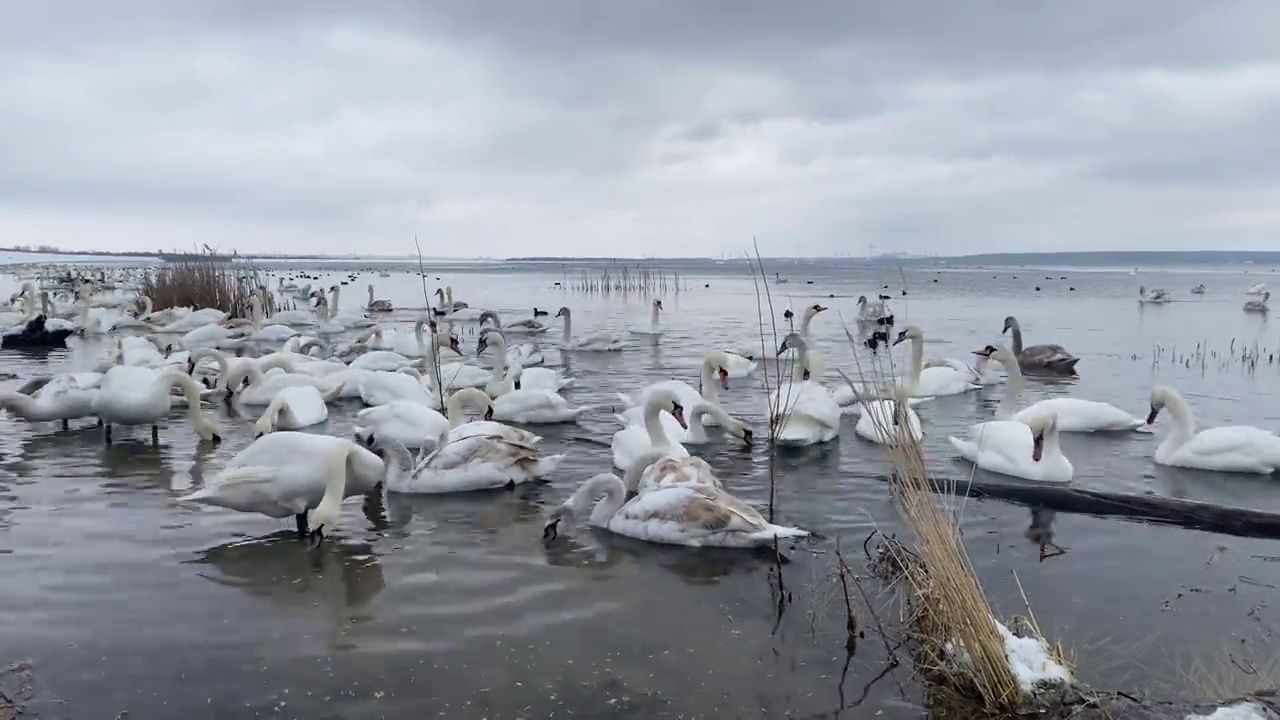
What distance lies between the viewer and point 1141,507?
796 centimetres

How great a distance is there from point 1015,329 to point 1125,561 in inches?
518

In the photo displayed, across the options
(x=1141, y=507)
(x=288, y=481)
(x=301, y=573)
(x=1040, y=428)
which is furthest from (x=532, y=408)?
(x=1141, y=507)

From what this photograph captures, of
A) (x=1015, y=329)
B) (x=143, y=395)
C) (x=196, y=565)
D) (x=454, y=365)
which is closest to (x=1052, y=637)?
(x=196, y=565)

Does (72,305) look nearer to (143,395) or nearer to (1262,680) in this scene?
(143,395)

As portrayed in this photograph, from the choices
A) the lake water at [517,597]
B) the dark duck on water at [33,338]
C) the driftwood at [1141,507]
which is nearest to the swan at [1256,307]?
the lake water at [517,597]

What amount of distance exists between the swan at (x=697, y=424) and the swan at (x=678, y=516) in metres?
2.43

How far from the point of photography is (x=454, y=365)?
16594mm

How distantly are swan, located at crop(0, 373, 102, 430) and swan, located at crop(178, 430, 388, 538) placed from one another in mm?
4644

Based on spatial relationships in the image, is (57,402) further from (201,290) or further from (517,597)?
(201,290)

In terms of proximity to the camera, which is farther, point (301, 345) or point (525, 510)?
point (301, 345)

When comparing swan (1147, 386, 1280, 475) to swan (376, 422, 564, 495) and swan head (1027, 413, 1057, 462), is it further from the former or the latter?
swan (376, 422, 564, 495)

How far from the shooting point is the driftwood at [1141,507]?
743cm

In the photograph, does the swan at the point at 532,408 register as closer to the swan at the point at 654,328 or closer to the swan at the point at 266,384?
the swan at the point at 266,384

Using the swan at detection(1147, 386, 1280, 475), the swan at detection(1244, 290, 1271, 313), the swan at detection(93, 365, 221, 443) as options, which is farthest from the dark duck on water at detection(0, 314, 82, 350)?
the swan at detection(1244, 290, 1271, 313)
